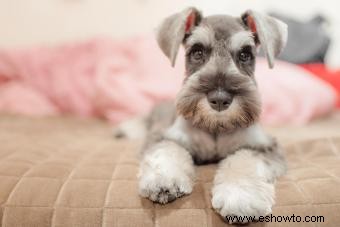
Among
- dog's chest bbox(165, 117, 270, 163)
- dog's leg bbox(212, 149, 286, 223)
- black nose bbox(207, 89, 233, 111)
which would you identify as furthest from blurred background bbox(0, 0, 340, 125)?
black nose bbox(207, 89, 233, 111)

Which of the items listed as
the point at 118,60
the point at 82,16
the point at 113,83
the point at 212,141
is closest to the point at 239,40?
the point at 212,141

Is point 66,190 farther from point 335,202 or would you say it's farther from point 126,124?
point 126,124

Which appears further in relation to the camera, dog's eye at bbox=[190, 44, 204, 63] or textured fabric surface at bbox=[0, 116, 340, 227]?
dog's eye at bbox=[190, 44, 204, 63]

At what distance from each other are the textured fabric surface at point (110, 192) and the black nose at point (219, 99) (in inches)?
10.5

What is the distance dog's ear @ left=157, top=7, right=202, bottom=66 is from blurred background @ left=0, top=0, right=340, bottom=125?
119 cm

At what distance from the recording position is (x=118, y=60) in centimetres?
318

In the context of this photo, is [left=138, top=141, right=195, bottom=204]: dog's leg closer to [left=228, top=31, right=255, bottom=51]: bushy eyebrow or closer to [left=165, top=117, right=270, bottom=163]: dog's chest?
[left=165, top=117, right=270, bottom=163]: dog's chest

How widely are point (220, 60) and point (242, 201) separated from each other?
0.59m

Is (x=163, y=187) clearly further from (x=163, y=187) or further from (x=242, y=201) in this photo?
(x=242, y=201)

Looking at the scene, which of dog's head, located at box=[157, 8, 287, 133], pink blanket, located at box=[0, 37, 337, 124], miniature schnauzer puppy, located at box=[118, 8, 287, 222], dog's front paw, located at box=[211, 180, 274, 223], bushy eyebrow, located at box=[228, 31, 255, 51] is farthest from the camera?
pink blanket, located at box=[0, 37, 337, 124]

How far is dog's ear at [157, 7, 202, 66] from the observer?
1.71m

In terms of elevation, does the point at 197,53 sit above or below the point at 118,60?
above

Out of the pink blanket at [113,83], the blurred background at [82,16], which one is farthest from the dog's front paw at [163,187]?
the blurred background at [82,16]

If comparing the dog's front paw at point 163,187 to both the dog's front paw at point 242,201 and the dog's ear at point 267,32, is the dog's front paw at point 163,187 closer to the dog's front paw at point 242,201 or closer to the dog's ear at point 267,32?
the dog's front paw at point 242,201
